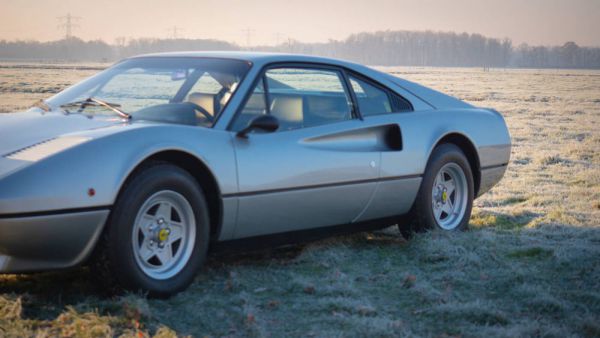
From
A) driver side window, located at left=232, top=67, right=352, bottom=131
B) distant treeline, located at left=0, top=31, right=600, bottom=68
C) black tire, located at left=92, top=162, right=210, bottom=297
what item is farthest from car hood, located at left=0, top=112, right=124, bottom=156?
distant treeline, located at left=0, top=31, right=600, bottom=68

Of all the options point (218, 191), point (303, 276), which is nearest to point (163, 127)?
point (218, 191)

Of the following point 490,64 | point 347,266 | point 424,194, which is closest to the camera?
point 347,266

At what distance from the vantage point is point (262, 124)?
476 cm

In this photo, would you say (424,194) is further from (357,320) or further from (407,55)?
(407,55)

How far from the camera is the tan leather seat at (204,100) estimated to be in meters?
5.03

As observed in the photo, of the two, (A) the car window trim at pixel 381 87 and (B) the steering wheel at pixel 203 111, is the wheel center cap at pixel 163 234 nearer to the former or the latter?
(B) the steering wheel at pixel 203 111

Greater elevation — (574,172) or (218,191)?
(218,191)

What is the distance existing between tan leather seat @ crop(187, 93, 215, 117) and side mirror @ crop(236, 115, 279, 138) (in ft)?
0.93

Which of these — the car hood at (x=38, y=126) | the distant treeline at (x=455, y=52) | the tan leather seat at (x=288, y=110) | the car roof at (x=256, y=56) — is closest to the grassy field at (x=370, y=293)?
the car hood at (x=38, y=126)

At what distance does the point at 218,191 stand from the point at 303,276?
2.97 feet

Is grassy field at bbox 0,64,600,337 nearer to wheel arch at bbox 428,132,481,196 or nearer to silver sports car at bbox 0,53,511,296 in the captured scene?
silver sports car at bbox 0,53,511,296

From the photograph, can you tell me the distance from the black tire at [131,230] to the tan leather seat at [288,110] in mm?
892

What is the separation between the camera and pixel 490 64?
17725 cm

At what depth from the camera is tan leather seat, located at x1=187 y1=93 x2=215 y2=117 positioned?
16.5 ft
